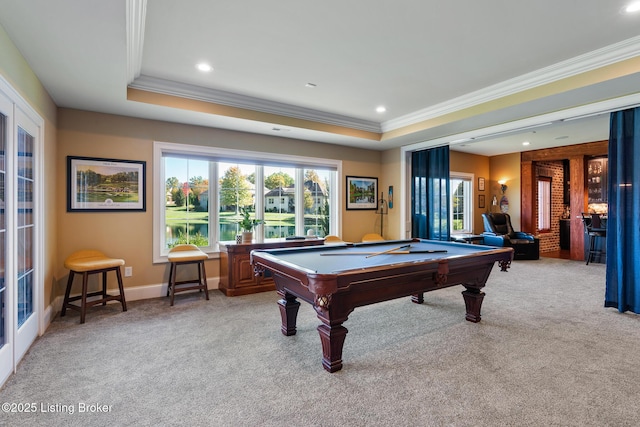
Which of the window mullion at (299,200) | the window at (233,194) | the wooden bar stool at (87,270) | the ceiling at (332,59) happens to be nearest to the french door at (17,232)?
the wooden bar stool at (87,270)

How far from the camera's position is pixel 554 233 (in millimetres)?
8570

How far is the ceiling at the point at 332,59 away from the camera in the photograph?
7.51 ft

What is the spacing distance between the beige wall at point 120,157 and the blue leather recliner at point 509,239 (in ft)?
18.7

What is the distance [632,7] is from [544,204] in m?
7.47

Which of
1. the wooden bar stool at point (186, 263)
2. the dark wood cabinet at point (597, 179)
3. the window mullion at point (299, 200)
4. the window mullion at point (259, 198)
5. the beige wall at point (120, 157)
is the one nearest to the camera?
the beige wall at point (120, 157)

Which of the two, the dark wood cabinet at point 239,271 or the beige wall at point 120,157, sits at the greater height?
the beige wall at point 120,157

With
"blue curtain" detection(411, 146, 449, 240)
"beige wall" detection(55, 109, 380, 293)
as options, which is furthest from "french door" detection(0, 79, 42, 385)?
"blue curtain" detection(411, 146, 449, 240)

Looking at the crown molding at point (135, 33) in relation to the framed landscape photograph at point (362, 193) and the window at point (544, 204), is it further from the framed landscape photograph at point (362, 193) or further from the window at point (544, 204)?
the window at point (544, 204)

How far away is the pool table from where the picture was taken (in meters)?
2.15

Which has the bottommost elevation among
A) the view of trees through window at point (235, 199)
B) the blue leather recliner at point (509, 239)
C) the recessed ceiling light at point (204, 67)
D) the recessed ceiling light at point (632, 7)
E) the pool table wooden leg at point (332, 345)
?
the pool table wooden leg at point (332, 345)

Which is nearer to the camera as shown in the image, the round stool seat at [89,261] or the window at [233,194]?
the round stool seat at [89,261]

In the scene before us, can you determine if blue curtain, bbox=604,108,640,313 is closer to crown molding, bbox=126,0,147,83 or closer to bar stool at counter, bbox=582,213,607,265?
A: bar stool at counter, bbox=582,213,607,265

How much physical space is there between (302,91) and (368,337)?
2944 millimetres

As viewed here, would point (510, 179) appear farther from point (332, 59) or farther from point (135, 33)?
point (135, 33)
